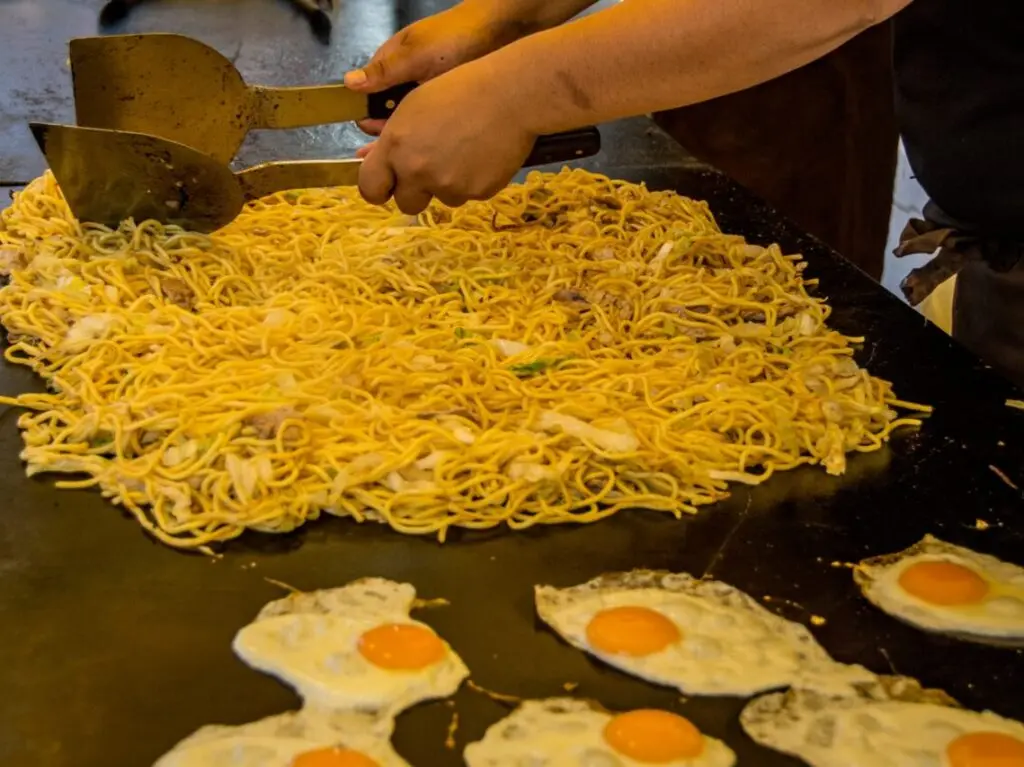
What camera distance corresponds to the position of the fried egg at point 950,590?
64.6 inches

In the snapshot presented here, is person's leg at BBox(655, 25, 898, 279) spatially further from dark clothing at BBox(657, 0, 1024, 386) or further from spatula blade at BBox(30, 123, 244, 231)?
spatula blade at BBox(30, 123, 244, 231)

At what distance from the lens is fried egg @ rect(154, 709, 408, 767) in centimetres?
135

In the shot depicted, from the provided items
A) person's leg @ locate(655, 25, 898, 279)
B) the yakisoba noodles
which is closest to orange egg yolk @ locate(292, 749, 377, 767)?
the yakisoba noodles

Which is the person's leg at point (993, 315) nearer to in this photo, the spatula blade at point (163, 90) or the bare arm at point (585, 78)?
the bare arm at point (585, 78)

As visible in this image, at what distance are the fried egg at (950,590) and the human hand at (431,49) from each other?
1631mm

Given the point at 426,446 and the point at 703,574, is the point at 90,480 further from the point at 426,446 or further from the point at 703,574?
the point at 703,574

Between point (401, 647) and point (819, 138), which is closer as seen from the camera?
point (401, 647)

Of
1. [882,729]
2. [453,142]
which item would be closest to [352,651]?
[882,729]

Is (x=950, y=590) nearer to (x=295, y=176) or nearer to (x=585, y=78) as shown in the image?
(x=585, y=78)

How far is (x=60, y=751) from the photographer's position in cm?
137

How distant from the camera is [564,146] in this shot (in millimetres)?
2432

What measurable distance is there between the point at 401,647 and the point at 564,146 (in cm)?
127

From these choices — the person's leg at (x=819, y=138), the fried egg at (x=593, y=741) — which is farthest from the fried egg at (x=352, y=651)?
the person's leg at (x=819, y=138)

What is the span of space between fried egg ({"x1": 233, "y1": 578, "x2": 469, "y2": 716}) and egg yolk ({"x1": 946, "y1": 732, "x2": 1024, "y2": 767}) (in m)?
0.63
